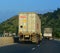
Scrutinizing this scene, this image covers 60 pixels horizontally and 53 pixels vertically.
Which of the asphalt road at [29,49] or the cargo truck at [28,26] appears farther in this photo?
the cargo truck at [28,26]

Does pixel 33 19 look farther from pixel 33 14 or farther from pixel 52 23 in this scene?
pixel 52 23

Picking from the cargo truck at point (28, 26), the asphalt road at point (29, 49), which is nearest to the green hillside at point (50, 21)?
the cargo truck at point (28, 26)

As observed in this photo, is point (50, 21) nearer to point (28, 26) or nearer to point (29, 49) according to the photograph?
point (28, 26)

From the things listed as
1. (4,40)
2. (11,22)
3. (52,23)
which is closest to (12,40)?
(4,40)

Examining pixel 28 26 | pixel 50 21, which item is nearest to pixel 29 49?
pixel 28 26

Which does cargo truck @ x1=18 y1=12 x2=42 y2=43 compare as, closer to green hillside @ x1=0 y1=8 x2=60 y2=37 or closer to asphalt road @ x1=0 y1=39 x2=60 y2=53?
asphalt road @ x1=0 y1=39 x2=60 y2=53

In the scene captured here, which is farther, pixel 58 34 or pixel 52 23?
pixel 52 23

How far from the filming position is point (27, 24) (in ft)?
136

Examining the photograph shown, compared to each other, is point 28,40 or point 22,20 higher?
point 22,20

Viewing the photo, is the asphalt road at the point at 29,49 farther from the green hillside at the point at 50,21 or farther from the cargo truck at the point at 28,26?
the green hillside at the point at 50,21

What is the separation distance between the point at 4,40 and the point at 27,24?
401cm

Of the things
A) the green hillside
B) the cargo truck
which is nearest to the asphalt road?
the cargo truck

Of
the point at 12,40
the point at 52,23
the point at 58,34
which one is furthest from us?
the point at 52,23

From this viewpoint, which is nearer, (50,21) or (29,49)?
(29,49)
